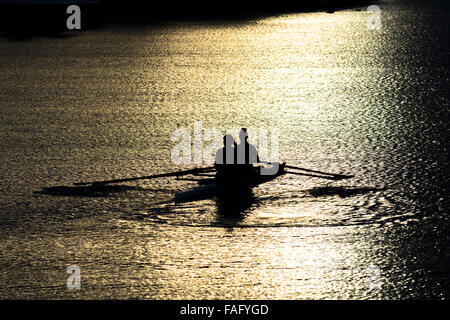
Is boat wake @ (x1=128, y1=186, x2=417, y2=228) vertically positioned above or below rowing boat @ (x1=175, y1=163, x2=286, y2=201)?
below

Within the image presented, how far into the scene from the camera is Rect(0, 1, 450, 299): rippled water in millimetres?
13602

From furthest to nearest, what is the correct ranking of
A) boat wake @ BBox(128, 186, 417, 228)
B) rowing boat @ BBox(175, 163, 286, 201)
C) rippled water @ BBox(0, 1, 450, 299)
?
rowing boat @ BBox(175, 163, 286, 201) → boat wake @ BBox(128, 186, 417, 228) → rippled water @ BBox(0, 1, 450, 299)

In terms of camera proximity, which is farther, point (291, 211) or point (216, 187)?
point (216, 187)

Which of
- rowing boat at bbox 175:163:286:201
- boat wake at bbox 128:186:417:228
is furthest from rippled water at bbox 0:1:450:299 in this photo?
rowing boat at bbox 175:163:286:201

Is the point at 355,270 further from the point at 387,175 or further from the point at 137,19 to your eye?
the point at 137,19

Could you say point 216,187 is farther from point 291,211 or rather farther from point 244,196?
point 291,211

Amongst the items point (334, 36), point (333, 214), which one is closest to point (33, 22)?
point (334, 36)

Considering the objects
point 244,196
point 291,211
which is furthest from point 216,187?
point 291,211

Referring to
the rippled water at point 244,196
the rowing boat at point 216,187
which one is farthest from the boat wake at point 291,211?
the rowing boat at point 216,187

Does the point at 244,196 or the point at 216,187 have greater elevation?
the point at 216,187

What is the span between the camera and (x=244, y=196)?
56.0ft

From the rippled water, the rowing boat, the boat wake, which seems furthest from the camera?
the rowing boat

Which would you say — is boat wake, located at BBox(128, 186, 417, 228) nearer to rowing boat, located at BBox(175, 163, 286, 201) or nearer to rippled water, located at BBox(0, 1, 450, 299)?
rippled water, located at BBox(0, 1, 450, 299)

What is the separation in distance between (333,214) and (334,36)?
78.0 feet
